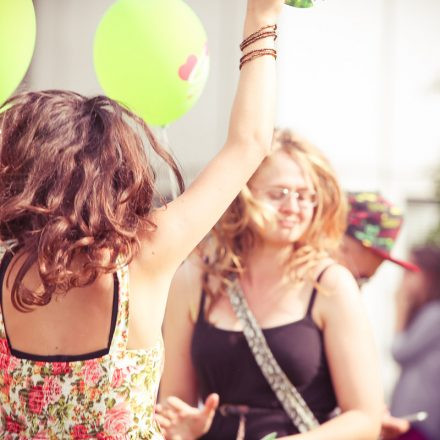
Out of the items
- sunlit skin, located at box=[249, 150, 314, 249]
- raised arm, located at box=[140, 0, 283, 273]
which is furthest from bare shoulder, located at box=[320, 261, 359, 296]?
raised arm, located at box=[140, 0, 283, 273]

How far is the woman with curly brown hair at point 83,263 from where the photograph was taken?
153cm

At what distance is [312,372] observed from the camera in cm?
232

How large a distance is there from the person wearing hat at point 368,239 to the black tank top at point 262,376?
580 millimetres

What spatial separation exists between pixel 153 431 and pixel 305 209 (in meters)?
1.01

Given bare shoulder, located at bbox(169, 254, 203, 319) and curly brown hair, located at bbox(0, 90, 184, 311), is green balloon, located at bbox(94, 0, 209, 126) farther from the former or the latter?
curly brown hair, located at bbox(0, 90, 184, 311)

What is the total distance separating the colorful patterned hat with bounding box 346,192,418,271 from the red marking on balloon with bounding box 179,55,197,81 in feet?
2.74

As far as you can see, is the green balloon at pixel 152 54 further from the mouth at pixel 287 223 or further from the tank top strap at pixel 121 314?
the tank top strap at pixel 121 314

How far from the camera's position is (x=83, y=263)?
60.5 inches

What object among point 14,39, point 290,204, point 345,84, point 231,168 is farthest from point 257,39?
point 345,84

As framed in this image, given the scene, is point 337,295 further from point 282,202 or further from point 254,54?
point 254,54

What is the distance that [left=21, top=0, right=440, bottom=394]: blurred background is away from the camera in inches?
297

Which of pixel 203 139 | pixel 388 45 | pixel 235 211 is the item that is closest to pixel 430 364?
pixel 235 211

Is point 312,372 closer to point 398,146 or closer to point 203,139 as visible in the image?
point 203,139

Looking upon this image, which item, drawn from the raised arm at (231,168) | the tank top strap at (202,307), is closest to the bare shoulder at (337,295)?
the tank top strap at (202,307)
